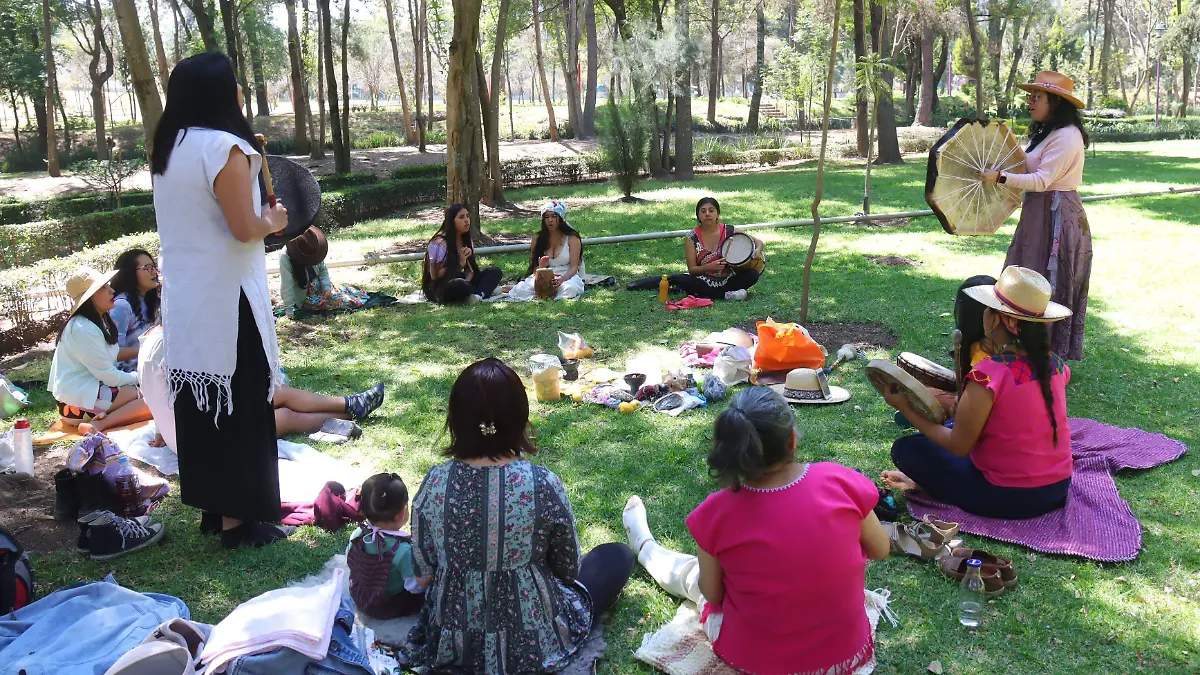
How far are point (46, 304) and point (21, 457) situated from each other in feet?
15.7

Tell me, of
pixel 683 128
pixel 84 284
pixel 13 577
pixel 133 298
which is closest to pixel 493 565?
pixel 13 577

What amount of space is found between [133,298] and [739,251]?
5107 millimetres

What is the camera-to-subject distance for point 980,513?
3.96 m

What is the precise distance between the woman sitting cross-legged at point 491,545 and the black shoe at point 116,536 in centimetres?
179

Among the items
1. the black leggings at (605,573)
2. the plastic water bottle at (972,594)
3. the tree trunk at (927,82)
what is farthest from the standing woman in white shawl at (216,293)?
the tree trunk at (927,82)

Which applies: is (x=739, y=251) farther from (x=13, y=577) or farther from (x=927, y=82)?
(x=927, y=82)

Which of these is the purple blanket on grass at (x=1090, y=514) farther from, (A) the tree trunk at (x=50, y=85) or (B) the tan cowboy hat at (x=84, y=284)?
(A) the tree trunk at (x=50, y=85)

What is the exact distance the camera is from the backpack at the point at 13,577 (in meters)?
3.16

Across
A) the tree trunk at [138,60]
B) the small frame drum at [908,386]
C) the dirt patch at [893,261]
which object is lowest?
the dirt patch at [893,261]

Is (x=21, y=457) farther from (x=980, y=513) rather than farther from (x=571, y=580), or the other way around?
(x=980, y=513)

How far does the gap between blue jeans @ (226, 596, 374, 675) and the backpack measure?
1309 mm

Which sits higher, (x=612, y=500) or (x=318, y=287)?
(x=318, y=287)

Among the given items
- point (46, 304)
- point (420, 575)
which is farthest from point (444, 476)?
point (46, 304)

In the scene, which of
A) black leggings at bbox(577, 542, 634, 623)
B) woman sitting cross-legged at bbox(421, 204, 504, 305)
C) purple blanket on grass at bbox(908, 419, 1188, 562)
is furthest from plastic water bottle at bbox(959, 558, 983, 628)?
woman sitting cross-legged at bbox(421, 204, 504, 305)
